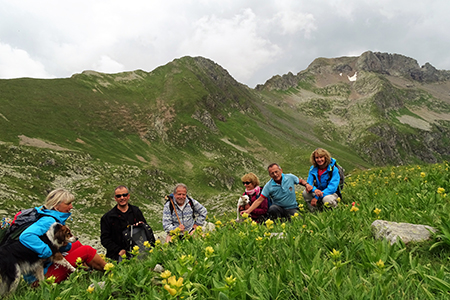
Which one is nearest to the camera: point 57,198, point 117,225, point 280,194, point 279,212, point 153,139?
point 57,198

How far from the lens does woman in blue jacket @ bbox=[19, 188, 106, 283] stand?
4.98 m

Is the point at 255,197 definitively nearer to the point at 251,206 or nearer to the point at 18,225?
the point at 251,206

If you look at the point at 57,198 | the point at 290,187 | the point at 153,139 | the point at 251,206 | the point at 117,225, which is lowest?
the point at 117,225

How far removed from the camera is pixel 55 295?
11.5ft

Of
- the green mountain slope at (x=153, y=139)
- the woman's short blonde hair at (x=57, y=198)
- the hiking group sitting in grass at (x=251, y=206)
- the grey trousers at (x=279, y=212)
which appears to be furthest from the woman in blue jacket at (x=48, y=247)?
the green mountain slope at (x=153, y=139)

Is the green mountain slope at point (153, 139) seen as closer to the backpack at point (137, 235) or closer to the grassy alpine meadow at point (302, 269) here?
the backpack at point (137, 235)

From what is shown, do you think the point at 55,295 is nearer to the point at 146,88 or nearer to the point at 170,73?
the point at 146,88

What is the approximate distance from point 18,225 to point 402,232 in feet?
23.6

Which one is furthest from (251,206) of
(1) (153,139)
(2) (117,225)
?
(1) (153,139)

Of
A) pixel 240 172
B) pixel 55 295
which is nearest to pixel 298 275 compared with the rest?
pixel 55 295

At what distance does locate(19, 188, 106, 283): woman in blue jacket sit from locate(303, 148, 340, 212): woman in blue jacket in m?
6.27

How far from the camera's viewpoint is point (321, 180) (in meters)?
8.30

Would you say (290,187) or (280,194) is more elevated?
(290,187)

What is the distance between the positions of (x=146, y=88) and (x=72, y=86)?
42.2 meters
